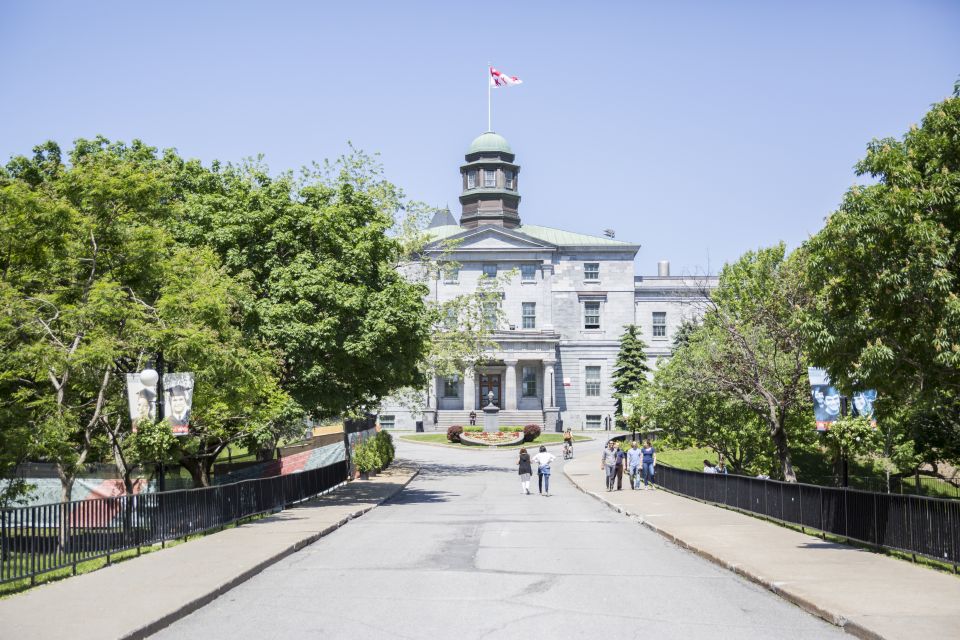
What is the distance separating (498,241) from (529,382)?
1223 cm

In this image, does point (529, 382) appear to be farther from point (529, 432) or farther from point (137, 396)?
point (137, 396)

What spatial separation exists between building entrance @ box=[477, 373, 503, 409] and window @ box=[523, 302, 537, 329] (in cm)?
560

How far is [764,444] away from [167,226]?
26100 millimetres

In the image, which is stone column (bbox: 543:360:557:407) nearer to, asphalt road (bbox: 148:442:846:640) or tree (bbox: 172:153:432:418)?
tree (bbox: 172:153:432:418)

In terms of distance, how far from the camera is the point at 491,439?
2532 inches

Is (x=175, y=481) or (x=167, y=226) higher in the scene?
(x=167, y=226)

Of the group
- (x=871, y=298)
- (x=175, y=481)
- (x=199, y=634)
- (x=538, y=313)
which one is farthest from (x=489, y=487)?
(x=538, y=313)

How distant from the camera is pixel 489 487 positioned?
37.8 meters

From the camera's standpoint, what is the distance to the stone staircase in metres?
76.0

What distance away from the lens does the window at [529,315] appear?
83938 millimetres

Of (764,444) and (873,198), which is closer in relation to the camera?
(873,198)

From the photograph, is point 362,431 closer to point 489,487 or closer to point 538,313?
point 489,487

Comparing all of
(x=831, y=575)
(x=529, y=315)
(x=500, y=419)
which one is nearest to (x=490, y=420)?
(x=500, y=419)

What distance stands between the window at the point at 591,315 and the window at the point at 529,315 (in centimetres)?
465
